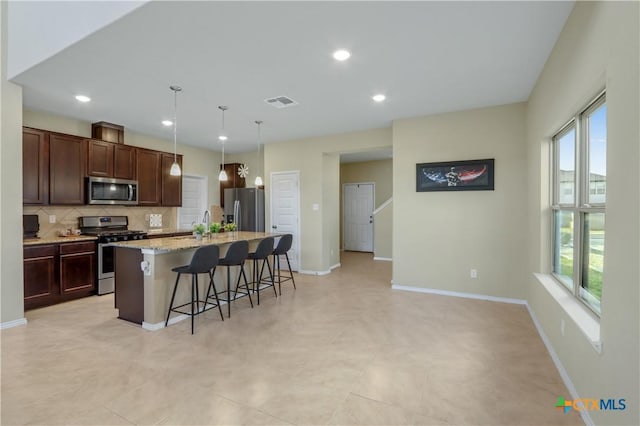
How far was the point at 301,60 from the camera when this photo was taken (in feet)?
9.89

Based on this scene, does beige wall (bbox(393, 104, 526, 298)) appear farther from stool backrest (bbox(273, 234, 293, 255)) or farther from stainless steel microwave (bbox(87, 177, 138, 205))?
stainless steel microwave (bbox(87, 177, 138, 205))

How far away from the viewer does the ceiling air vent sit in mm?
4090

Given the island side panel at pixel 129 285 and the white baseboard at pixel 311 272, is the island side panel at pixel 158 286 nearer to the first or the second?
the island side panel at pixel 129 285

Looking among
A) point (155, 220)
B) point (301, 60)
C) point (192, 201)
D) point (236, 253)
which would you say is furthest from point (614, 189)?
point (192, 201)

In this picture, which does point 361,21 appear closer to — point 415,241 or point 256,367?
point 256,367

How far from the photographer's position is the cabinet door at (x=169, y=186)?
6.10 metres

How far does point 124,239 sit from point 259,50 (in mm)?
3907

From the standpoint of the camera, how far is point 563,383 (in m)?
2.38

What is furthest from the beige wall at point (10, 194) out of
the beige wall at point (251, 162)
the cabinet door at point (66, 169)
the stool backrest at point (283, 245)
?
the beige wall at point (251, 162)

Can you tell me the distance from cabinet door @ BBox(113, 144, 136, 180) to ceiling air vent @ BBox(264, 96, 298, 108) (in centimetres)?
296

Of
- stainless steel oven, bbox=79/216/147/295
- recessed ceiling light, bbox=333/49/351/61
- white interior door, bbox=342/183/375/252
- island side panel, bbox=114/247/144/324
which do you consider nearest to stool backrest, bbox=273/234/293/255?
island side panel, bbox=114/247/144/324

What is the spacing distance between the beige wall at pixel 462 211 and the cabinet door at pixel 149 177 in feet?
14.4

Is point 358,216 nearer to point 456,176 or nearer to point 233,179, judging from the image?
point 233,179

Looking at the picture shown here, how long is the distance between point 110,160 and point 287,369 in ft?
15.3
